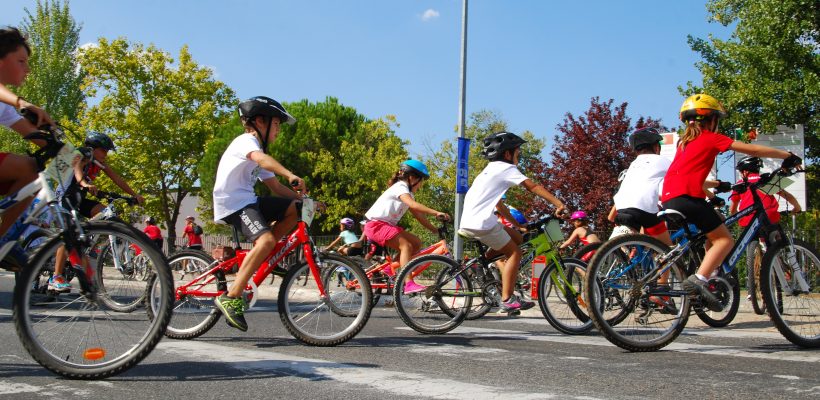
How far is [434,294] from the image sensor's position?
661 cm

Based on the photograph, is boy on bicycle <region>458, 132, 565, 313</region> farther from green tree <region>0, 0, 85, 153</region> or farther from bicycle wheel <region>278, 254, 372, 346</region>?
green tree <region>0, 0, 85, 153</region>

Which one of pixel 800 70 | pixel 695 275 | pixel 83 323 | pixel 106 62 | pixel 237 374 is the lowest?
pixel 237 374

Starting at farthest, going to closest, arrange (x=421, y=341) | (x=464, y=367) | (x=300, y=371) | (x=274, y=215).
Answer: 1. (x=421, y=341)
2. (x=274, y=215)
3. (x=464, y=367)
4. (x=300, y=371)

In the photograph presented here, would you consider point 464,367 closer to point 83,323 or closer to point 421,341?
point 421,341

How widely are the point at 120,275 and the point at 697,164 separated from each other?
3.98 meters

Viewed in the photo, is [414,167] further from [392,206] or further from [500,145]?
[500,145]

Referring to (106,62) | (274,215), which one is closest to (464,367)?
(274,215)

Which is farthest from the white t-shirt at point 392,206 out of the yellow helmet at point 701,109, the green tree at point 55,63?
the green tree at point 55,63

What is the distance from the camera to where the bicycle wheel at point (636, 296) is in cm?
508

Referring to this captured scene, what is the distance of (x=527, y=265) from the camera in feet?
23.0

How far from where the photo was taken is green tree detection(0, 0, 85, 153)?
159ft

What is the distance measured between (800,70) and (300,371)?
17.3 m

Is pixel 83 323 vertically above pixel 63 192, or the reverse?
pixel 63 192

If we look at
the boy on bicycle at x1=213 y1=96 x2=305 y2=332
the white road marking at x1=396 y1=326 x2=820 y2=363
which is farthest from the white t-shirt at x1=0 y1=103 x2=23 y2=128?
the white road marking at x1=396 y1=326 x2=820 y2=363
